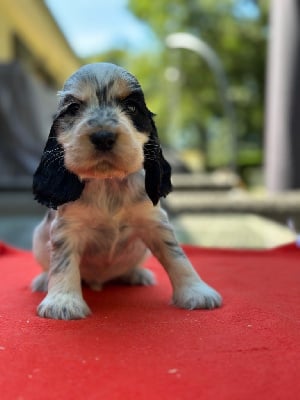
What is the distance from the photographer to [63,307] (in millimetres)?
2379

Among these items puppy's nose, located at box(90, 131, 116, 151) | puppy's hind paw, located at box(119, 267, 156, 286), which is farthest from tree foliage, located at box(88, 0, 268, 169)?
puppy's nose, located at box(90, 131, 116, 151)

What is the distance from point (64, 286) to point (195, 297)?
→ 58 centimetres

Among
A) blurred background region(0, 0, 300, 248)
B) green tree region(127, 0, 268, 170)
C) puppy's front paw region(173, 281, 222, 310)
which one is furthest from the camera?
green tree region(127, 0, 268, 170)

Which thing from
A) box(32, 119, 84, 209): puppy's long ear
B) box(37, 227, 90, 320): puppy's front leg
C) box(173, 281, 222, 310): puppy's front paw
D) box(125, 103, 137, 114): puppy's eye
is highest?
box(125, 103, 137, 114): puppy's eye

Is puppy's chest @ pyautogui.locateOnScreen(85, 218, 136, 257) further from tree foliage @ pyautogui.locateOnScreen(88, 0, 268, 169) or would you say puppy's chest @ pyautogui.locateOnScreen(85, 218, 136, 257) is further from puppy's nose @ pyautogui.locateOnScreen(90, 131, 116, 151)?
tree foliage @ pyautogui.locateOnScreen(88, 0, 268, 169)

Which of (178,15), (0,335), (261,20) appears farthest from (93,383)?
(178,15)

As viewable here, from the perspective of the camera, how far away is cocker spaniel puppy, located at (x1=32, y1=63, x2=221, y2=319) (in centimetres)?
222

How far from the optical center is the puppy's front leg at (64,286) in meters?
2.38

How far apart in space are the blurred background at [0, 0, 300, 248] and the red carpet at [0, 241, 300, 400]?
1.13m

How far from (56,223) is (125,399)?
1195mm

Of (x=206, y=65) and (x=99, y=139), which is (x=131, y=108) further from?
(x=206, y=65)

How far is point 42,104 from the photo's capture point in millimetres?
9398

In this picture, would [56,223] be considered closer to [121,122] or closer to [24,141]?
[121,122]

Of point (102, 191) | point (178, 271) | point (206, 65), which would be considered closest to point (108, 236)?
point (102, 191)
